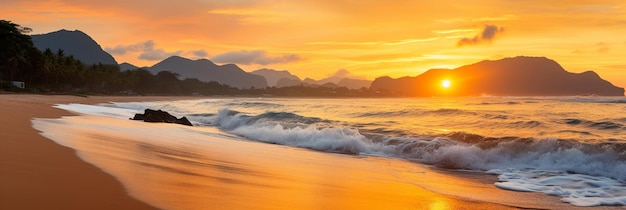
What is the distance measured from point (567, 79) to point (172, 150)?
20476 centimetres

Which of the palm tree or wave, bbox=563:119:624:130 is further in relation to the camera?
the palm tree

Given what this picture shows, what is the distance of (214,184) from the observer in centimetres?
568

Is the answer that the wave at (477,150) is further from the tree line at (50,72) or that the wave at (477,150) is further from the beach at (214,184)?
the tree line at (50,72)

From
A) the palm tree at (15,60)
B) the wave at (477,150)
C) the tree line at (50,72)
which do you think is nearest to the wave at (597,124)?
the wave at (477,150)

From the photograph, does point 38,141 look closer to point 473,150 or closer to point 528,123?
point 473,150

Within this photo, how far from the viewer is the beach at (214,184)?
4246mm

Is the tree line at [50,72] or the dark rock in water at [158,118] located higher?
the tree line at [50,72]

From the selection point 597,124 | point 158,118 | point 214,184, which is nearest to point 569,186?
point 214,184

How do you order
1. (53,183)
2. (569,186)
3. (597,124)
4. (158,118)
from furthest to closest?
(158,118) → (597,124) → (569,186) → (53,183)

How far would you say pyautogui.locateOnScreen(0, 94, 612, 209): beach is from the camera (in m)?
4.25

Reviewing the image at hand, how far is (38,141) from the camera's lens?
7.44 meters

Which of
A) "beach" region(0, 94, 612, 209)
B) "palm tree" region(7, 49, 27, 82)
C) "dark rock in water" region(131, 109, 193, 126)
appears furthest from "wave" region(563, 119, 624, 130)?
"palm tree" region(7, 49, 27, 82)

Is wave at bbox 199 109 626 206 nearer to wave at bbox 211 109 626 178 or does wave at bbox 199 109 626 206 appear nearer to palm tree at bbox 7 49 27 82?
wave at bbox 211 109 626 178

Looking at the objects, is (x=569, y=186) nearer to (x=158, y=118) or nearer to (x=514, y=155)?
(x=514, y=155)
